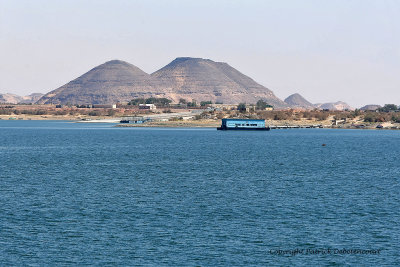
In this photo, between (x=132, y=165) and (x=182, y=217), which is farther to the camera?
(x=132, y=165)

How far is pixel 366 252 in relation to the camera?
4875cm

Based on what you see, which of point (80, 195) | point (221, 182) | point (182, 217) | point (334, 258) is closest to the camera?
point (334, 258)

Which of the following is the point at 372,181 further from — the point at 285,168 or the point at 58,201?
the point at 58,201

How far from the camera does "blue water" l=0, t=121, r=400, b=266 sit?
48.0 m

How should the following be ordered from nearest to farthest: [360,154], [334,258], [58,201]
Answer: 1. [334,258]
2. [58,201]
3. [360,154]

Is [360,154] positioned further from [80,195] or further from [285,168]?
[80,195]

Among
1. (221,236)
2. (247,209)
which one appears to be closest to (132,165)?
(247,209)

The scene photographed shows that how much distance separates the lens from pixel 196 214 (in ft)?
209

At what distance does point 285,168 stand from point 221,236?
206 feet

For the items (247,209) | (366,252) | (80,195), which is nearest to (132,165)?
(80,195)

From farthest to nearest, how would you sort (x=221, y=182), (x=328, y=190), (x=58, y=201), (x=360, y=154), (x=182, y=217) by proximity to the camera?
(x=360, y=154)
(x=221, y=182)
(x=328, y=190)
(x=58, y=201)
(x=182, y=217)

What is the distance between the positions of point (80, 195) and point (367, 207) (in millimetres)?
34184

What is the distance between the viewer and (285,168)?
115062 mm

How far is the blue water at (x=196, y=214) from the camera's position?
4800 centimetres
